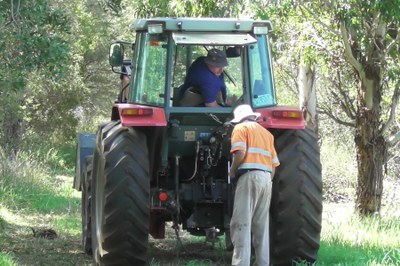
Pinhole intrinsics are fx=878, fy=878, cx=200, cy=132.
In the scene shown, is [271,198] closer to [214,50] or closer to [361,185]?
[214,50]

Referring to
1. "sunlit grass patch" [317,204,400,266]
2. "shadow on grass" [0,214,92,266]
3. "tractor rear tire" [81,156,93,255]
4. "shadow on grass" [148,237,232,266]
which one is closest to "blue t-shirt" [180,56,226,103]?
"shadow on grass" [148,237,232,266]

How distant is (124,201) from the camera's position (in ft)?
27.5

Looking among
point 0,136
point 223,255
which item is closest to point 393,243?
point 223,255

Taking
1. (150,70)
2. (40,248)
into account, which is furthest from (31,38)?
(40,248)

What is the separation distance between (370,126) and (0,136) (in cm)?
1392

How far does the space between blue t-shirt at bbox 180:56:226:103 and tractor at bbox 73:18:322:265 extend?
0.12 m

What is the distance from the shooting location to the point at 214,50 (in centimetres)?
906

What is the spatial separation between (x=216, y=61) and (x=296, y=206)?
1706 mm

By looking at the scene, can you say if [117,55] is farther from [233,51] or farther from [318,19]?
[318,19]

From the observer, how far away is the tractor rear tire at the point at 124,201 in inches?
330

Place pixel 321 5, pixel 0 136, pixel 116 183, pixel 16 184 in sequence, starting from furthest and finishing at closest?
pixel 0 136
pixel 16 184
pixel 321 5
pixel 116 183

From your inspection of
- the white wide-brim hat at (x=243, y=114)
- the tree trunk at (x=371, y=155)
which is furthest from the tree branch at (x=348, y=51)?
the white wide-brim hat at (x=243, y=114)

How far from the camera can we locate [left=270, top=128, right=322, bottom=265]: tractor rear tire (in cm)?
851

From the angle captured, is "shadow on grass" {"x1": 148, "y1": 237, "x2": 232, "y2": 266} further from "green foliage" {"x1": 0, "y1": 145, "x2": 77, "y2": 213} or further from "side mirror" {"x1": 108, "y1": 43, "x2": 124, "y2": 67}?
"green foliage" {"x1": 0, "y1": 145, "x2": 77, "y2": 213}
